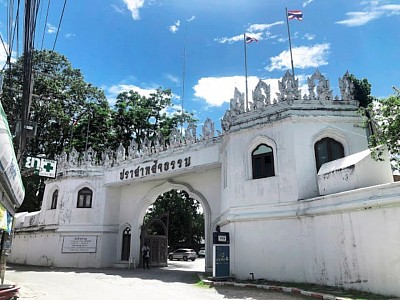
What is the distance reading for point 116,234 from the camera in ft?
55.9

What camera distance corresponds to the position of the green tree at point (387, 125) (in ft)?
27.8

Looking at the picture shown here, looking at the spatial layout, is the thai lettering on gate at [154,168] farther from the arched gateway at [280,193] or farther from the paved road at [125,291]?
the paved road at [125,291]

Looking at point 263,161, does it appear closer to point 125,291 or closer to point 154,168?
Answer: point 125,291

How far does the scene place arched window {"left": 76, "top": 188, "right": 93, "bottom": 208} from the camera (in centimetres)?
1706

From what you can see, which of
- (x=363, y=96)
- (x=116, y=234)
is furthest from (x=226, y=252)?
(x=116, y=234)

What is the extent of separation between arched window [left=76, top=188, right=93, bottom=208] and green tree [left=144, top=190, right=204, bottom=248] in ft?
38.7

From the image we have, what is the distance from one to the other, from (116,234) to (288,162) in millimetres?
10678

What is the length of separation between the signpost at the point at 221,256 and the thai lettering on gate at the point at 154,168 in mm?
4159

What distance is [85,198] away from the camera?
17219 mm

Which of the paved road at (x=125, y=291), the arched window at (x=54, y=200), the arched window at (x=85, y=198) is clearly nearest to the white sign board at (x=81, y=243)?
the arched window at (x=85, y=198)

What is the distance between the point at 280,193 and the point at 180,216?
22.9 meters

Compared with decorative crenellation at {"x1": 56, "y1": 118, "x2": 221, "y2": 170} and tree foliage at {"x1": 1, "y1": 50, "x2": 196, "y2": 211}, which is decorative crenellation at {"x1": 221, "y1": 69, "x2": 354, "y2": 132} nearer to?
decorative crenellation at {"x1": 56, "y1": 118, "x2": 221, "y2": 170}

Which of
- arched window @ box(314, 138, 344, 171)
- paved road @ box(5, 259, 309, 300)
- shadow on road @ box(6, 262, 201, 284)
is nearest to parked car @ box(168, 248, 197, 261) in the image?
shadow on road @ box(6, 262, 201, 284)

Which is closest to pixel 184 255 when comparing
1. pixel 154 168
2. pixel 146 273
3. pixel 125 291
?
pixel 146 273
